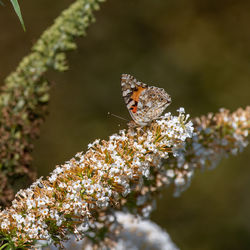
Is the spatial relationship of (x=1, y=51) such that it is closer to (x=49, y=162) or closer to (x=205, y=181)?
(x=49, y=162)

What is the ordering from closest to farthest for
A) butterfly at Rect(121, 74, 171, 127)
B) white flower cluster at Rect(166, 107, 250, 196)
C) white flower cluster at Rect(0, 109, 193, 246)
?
white flower cluster at Rect(0, 109, 193, 246) → butterfly at Rect(121, 74, 171, 127) → white flower cluster at Rect(166, 107, 250, 196)

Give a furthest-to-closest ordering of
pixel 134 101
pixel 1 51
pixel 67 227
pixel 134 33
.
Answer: pixel 134 33, pixel 1 51, pixel 134 101, pixel 67 227

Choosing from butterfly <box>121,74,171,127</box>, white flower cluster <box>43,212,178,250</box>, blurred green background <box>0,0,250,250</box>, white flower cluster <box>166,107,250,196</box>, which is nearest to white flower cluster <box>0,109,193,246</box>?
butterfly <box>121,74,171,127</box>

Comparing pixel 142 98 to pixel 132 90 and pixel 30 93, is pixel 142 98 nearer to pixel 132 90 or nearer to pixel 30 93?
pixel 132 90

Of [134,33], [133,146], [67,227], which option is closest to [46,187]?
[67,227]

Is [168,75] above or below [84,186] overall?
above

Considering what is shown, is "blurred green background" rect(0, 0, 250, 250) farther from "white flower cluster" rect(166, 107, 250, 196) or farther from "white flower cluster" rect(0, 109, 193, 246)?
"white flower cluster" rect(0, 109, 193, 246)

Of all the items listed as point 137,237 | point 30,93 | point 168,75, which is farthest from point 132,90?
point 168,75
